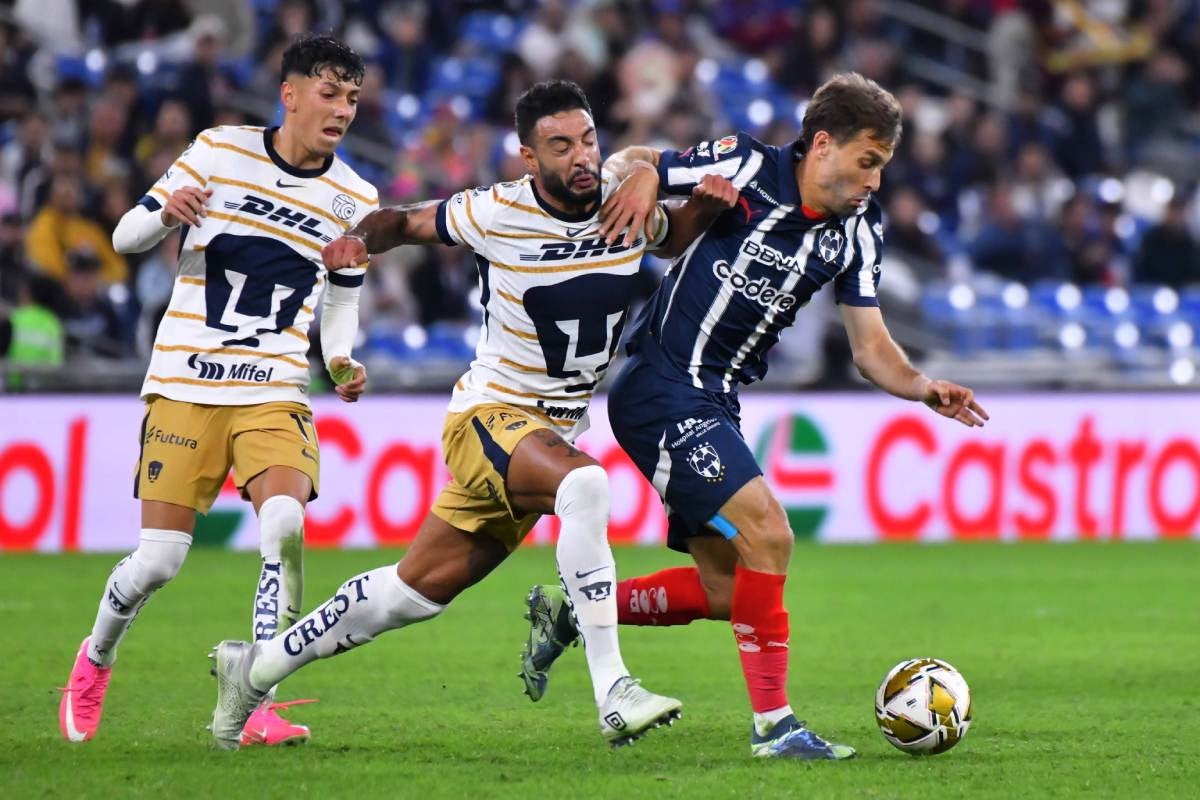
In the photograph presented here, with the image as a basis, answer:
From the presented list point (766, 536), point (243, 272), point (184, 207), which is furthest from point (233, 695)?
point (766, 536)

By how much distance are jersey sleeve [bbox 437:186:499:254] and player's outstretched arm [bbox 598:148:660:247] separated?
1.22ft

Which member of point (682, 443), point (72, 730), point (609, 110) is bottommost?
point (72, 730)

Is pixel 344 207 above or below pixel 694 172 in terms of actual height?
below

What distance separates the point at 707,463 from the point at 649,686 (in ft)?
6.41

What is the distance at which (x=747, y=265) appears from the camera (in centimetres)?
621

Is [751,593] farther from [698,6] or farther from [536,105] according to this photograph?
[698,6]

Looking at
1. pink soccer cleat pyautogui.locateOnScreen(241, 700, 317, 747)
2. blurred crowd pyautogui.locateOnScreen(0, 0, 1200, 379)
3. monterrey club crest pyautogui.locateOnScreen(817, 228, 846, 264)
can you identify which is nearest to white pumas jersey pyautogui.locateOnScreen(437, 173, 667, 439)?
monterrey club crest pyautogui.locateOnScreen(817, 228, 846, 264)

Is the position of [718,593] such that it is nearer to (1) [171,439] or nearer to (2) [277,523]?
(2) [277,523]

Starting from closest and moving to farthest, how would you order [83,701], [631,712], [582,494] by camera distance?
[631,712] < [582,494] < [83,701]

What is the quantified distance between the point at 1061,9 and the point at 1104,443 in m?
8.10

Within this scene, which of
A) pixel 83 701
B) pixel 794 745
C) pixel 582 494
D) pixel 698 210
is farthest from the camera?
pixel 83 701

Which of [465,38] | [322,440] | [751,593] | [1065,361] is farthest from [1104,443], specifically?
[751,593]

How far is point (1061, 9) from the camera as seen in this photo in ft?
69.7

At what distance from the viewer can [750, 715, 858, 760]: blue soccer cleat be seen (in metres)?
5.73
